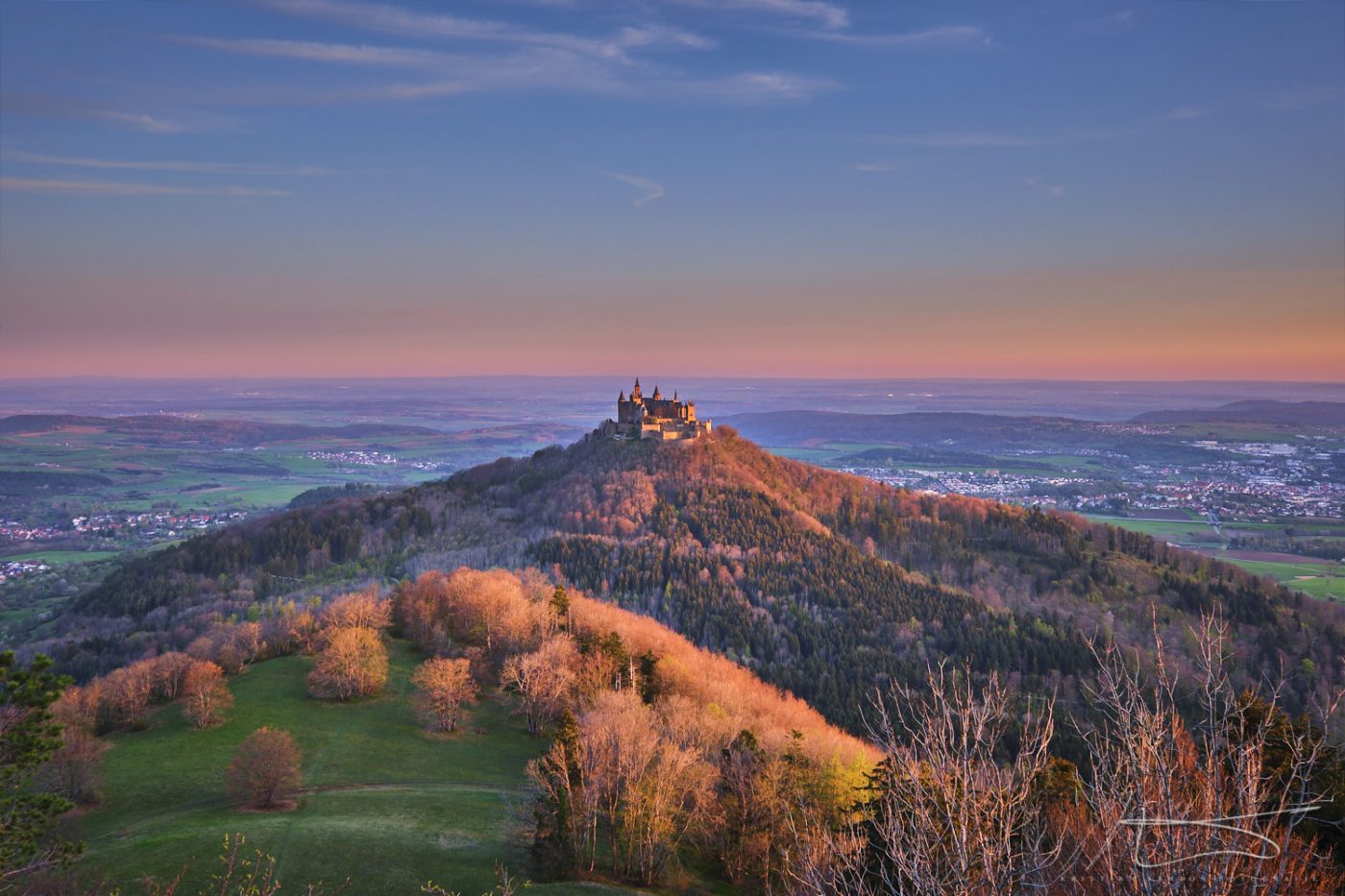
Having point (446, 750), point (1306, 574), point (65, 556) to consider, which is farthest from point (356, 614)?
point (1306, 574)

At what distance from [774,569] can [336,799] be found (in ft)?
303

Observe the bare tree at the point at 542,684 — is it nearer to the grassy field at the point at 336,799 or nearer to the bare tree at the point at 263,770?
the grassy field at the point at 336,799

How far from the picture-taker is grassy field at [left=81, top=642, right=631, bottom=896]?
3319 centimetres

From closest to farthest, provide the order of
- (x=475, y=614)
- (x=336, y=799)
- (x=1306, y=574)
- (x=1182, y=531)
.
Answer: (x=336, y=799) < (x=475, y=614) < (x=1306, y=574) < (x=1182, y=531)

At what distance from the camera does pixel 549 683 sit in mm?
55000

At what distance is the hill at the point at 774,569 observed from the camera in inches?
3905

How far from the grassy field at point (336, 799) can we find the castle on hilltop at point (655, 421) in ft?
366

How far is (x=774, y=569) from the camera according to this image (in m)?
126

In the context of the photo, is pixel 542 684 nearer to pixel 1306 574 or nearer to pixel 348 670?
pixel 348 670

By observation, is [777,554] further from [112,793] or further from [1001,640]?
[112,793]

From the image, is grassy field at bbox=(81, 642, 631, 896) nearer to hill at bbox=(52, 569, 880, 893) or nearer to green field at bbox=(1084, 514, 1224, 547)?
hill at bbox=(52, 569, 880, 893)

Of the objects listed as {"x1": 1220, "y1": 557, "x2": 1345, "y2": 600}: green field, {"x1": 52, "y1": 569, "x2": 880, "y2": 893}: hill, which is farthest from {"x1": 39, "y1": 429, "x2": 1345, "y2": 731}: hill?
{"x1": 52, "y1": 569, "x2": 880, "y2": 893}: hill

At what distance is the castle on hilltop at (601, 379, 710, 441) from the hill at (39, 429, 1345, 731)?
5.33m

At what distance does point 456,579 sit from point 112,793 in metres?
35.6
